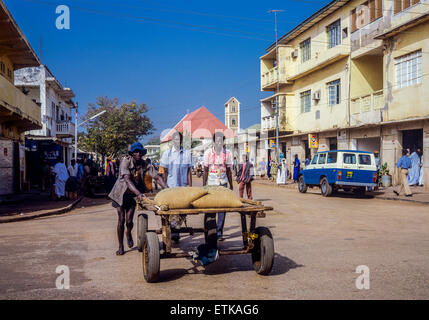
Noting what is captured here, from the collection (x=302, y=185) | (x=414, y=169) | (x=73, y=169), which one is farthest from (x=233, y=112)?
(x=73, y=169)

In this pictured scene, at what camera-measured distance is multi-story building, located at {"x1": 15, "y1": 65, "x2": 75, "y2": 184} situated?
26.7 meters

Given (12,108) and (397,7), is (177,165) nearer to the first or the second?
(12,108)

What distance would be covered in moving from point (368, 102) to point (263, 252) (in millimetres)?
20402

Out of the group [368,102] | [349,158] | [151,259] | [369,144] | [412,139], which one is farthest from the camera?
[369,144]

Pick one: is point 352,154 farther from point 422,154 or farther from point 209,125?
point 209,125

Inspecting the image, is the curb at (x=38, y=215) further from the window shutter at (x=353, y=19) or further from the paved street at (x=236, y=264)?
the window shutter at (x=353, y=19)

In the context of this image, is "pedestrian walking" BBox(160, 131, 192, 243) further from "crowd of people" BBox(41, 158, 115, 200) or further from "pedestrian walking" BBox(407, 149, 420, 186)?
"pedestrian walking" BBox(407, 149, 420, 186)

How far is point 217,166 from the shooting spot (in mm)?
7793

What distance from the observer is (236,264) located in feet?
19.6

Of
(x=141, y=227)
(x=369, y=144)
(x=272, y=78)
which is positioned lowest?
(x=141, y=227)

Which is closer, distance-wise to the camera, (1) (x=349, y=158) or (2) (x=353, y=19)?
(1) (x=349, y=158)

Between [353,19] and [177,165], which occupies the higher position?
[353,19]

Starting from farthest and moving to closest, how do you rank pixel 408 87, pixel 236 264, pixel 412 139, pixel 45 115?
pixel 45 115, pixel 412 139, pixel 408 87, pixel 236 264

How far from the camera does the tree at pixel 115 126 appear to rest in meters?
45.0
